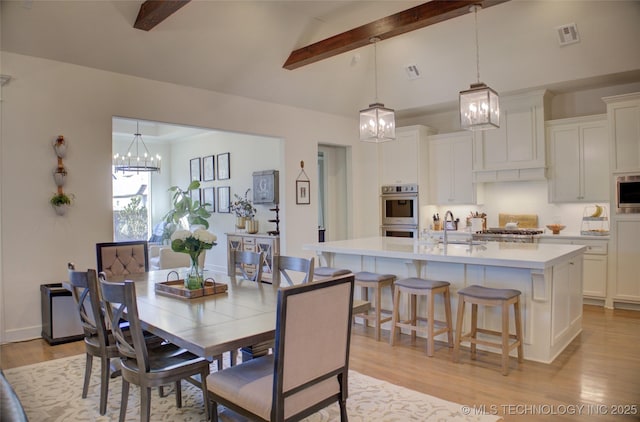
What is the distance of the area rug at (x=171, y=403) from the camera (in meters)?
2.66

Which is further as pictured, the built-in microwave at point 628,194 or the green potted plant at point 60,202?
the built-in microwave at point 628,194

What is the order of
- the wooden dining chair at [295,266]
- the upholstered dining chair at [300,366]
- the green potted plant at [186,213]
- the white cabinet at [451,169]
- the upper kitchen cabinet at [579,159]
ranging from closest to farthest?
the upholstered dining chair at [300,366], the wooden dining chair at [295,266], the upper kitchen cabinet at [579,159], the white cabinet at [451,169], the green potted plant at [186,213]

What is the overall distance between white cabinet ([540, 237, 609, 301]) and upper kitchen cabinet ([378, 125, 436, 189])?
8.41 feet

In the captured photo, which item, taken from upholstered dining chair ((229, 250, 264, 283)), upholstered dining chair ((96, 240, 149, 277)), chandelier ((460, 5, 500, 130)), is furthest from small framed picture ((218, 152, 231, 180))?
chandelier ((460, 5, 500, 130))

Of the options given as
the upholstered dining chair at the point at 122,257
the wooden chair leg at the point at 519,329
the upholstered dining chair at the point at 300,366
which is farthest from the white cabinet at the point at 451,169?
the upholstered dining chair at the point at 300,366

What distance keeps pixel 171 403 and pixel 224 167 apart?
245 inches

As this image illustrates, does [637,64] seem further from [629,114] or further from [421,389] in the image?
[421,389]

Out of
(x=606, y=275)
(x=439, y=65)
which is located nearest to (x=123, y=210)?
(x=439, y=65)

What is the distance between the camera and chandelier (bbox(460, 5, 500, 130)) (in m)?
3.62

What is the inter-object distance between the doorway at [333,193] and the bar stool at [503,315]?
14.1 ft

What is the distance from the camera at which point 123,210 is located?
9523 millimetres

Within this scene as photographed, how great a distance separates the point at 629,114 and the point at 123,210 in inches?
372

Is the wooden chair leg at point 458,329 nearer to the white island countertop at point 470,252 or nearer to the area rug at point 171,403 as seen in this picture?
the white island countertop at point 470,252

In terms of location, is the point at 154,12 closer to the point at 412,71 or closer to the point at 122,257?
the point at 122,257
